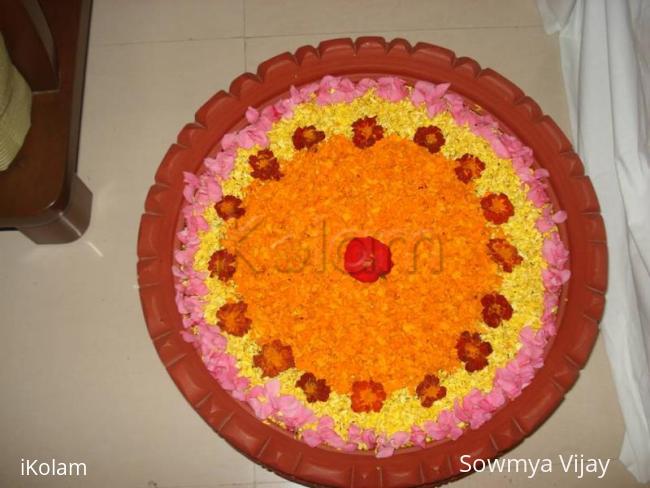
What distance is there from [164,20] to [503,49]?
1195 millimetres

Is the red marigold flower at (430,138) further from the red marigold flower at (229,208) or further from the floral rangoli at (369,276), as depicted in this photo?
the red marigold flower at (229,208)

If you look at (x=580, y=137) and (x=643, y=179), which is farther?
(x=580, y=137)

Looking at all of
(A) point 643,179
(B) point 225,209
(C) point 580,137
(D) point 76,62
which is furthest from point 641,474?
(D) point 76,62

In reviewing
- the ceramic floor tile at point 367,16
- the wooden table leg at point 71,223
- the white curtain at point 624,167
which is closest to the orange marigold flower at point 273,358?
the wooden table leg at point 71,223

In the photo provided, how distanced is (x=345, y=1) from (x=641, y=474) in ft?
5.84

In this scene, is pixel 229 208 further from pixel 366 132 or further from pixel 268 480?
pixel 268 480

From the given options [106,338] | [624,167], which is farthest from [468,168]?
[106,338]

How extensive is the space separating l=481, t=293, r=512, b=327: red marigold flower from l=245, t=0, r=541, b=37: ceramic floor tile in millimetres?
1056

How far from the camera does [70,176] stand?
4.45 ft

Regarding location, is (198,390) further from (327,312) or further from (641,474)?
(641,474)

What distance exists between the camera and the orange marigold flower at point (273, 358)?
119 centimetres

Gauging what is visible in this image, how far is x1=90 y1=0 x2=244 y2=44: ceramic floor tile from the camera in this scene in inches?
70.1

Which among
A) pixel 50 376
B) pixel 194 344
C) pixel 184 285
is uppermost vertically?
pixel 184 285

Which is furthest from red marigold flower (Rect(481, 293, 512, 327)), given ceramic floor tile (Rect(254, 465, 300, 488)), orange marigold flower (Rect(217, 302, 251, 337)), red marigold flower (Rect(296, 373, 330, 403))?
ceramic floor tile (Rect(254, 465, 300, 488))
